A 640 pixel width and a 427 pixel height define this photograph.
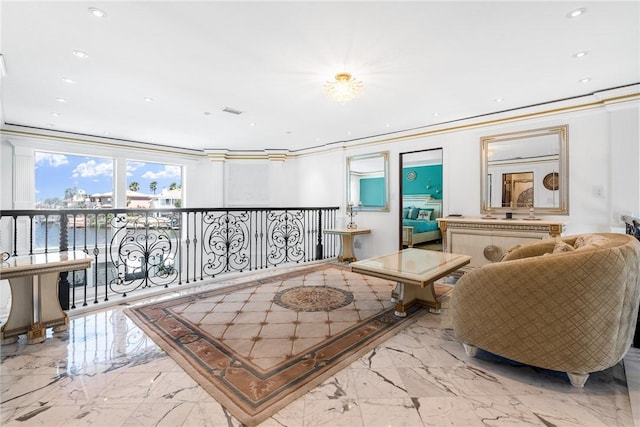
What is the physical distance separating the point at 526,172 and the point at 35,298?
20.0 feet

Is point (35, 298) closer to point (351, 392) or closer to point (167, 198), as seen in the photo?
point (351, 392)

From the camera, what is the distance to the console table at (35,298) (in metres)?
2.31

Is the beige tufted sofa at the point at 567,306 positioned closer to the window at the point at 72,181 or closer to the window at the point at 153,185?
the window at the point at 153,185

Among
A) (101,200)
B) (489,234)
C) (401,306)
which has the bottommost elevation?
(401,306)

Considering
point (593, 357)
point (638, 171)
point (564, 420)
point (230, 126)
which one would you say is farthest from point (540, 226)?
point (230, 126)

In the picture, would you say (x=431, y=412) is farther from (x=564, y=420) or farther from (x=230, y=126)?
(x=230, y=126)

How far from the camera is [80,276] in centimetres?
636

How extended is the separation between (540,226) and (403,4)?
11.1ft

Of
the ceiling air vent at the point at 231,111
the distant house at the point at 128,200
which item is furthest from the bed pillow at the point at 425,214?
the distant house at the point at 128,200

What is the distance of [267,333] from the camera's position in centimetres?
253

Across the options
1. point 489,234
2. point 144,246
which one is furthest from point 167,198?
point 489,234

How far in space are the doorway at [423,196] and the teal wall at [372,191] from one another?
162 centimetres

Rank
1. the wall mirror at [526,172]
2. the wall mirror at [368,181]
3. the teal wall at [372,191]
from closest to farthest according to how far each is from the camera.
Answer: the wall mirror at [526,172] → the wall mirror at [368,181] → the teal wall at [372,191]

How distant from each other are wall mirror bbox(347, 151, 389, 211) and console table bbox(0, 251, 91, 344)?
4890mm
